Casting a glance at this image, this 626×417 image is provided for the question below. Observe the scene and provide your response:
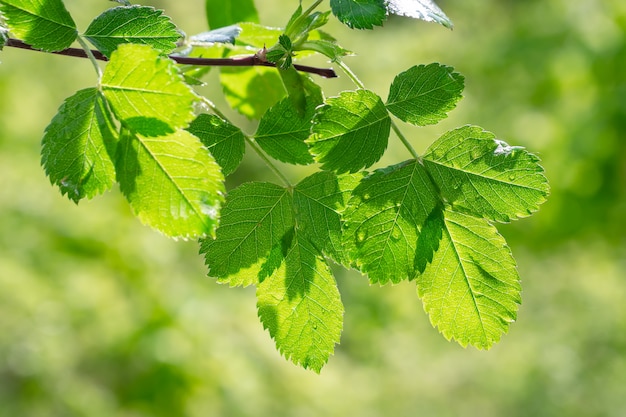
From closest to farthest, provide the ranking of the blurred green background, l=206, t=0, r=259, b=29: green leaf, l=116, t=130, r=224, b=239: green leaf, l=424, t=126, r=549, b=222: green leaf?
l=116, t=130, r=224, b=239: green leaf, l=424, t=126, r=549, b=222: green leaf, l=206, t=0, r=259, b=29: green leaf, the blurred green background

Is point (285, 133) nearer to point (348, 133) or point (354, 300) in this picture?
point (348, 133)

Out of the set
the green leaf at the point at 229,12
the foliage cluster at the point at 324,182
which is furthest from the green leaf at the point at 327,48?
the green leaf at the point at 229,12

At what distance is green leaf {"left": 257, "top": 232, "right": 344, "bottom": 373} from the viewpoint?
0.71m

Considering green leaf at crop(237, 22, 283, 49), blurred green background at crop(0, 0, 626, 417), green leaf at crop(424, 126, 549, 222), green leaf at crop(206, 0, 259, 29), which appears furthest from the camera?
blurred green background at crop(0, 0, 626, 417)

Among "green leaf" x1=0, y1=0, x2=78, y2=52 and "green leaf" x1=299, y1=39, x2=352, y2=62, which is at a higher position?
"green leaf" x1=0, y1=0, x2=78, y2=52

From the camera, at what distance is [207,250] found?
2.30ft

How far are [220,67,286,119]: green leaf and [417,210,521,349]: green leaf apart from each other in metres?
0.40

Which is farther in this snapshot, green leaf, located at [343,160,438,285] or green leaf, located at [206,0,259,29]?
green leaf, located at [206,0,259,29]

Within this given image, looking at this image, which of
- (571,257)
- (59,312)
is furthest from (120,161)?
(571,257)

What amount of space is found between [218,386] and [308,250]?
131 inches

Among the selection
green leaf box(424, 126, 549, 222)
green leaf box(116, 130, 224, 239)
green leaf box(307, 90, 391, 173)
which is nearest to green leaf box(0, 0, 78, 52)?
green leaf box(116, 130, 224, 239)

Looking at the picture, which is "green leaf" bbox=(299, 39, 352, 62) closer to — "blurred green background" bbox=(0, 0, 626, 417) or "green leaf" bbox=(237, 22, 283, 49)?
"green leaf" bbox=(237, 22, 283, 49)

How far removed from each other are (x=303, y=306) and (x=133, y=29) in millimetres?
323

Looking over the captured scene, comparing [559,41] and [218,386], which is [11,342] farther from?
[559,41]
